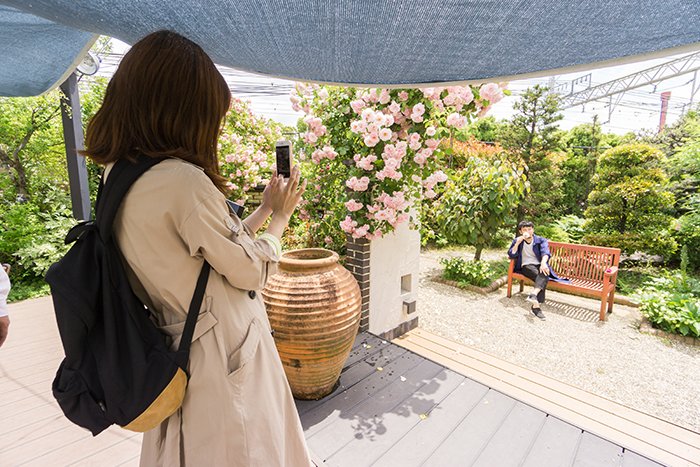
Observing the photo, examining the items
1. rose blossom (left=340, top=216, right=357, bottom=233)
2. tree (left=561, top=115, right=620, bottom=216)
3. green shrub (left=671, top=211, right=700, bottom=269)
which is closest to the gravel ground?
rose blossom (left=340, top=216, right=357, bottom=233)

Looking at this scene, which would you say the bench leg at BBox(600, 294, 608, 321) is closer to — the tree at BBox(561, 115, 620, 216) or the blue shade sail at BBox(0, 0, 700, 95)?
the blue shade sail at BBox(0, 0, 700, 95)

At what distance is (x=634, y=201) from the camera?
5.92 metres

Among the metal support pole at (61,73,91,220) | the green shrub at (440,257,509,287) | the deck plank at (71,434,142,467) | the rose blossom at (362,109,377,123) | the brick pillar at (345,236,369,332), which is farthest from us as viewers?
the green shrub at (440,257,509,287)

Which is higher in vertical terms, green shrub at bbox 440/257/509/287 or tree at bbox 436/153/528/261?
tree at bbox 436/153/528/261

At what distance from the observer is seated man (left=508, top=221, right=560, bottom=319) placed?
168 inches

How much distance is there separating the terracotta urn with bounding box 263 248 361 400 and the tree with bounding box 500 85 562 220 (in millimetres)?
6535

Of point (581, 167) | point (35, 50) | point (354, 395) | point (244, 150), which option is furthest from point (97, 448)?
point (581, 167)

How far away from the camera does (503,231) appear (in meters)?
7.88

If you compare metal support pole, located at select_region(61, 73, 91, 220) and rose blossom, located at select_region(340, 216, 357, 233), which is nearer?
rose blossom, located at select_region(340, 216, 357, 233)

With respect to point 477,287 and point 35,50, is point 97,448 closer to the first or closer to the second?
point 35,50

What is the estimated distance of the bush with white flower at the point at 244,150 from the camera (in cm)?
432

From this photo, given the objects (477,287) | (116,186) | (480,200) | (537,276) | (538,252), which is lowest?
(477,287)

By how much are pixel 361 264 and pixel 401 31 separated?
78.3 inches

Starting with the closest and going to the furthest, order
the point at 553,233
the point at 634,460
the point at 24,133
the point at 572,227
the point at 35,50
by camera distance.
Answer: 1. the point at 35,50
2. the point at 634,460
3. the point at 24,133
4. the point at 553,233
5. the point at 572,227
